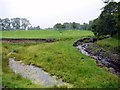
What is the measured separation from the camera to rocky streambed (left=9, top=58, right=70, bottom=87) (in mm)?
31562

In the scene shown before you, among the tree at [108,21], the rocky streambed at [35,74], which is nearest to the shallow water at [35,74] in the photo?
the rocky streambed at [35,74]

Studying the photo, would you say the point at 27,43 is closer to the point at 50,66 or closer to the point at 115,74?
the point at 50,66

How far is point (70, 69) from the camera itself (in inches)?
1410

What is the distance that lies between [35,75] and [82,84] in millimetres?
8778

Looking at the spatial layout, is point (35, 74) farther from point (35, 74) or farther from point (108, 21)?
point (108, 21)

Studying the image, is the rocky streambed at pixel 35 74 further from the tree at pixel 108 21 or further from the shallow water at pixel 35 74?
the tree at pixel 108 21

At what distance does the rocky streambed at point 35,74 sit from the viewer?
104 feet

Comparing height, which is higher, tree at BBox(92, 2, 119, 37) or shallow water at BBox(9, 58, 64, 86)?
tree at BBox(92, 2, 119, 37)

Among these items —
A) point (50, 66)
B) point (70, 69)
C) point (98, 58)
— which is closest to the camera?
point (70, 69)

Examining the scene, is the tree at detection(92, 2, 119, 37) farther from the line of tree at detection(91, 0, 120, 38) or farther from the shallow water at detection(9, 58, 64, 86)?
the shallow water at detection(9, 58, 64, 86)

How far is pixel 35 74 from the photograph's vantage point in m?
36.9

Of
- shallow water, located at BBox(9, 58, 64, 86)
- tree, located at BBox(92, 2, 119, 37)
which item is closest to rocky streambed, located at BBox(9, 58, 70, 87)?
shallow water, located at BBox(9, 58, 64, 86)

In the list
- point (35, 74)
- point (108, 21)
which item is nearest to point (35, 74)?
point (35, 74)

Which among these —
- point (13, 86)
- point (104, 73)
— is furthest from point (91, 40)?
point (13, 86)
